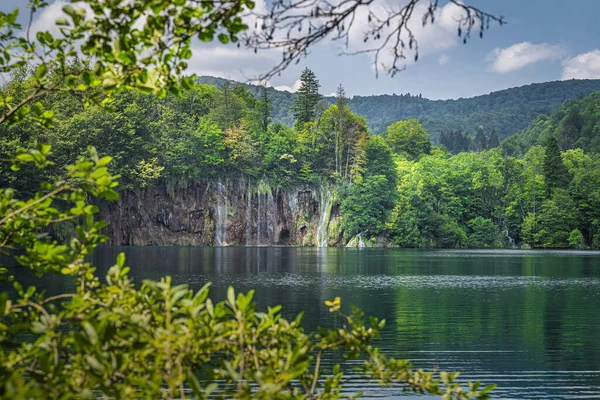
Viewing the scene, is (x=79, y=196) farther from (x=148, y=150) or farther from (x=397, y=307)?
(x=148, y=150)

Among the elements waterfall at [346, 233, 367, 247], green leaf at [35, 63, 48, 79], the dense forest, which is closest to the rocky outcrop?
the dense forest

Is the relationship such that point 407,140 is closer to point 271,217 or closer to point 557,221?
point 557,221

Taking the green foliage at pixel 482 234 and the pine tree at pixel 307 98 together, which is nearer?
the green foliage at pixel 482 234

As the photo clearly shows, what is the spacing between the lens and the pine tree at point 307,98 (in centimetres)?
8762

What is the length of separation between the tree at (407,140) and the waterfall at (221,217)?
121 ft

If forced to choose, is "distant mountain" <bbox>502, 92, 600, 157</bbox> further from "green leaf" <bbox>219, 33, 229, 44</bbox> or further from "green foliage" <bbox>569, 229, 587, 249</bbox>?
"green leaf" <bbox>219, 33, 229, 44</bbox>

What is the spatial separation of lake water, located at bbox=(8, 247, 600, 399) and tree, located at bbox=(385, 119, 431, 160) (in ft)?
214

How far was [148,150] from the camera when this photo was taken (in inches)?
2625

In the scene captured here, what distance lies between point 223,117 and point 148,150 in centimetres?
1432

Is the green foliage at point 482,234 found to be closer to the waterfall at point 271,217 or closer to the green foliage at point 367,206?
the green foliage at point 367,206

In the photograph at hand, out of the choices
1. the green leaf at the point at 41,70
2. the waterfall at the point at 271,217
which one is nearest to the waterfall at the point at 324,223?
the waterfall at the point at 271,217

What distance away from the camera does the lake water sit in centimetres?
1166

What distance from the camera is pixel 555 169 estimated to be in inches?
3204

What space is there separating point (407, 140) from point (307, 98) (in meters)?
21.3
